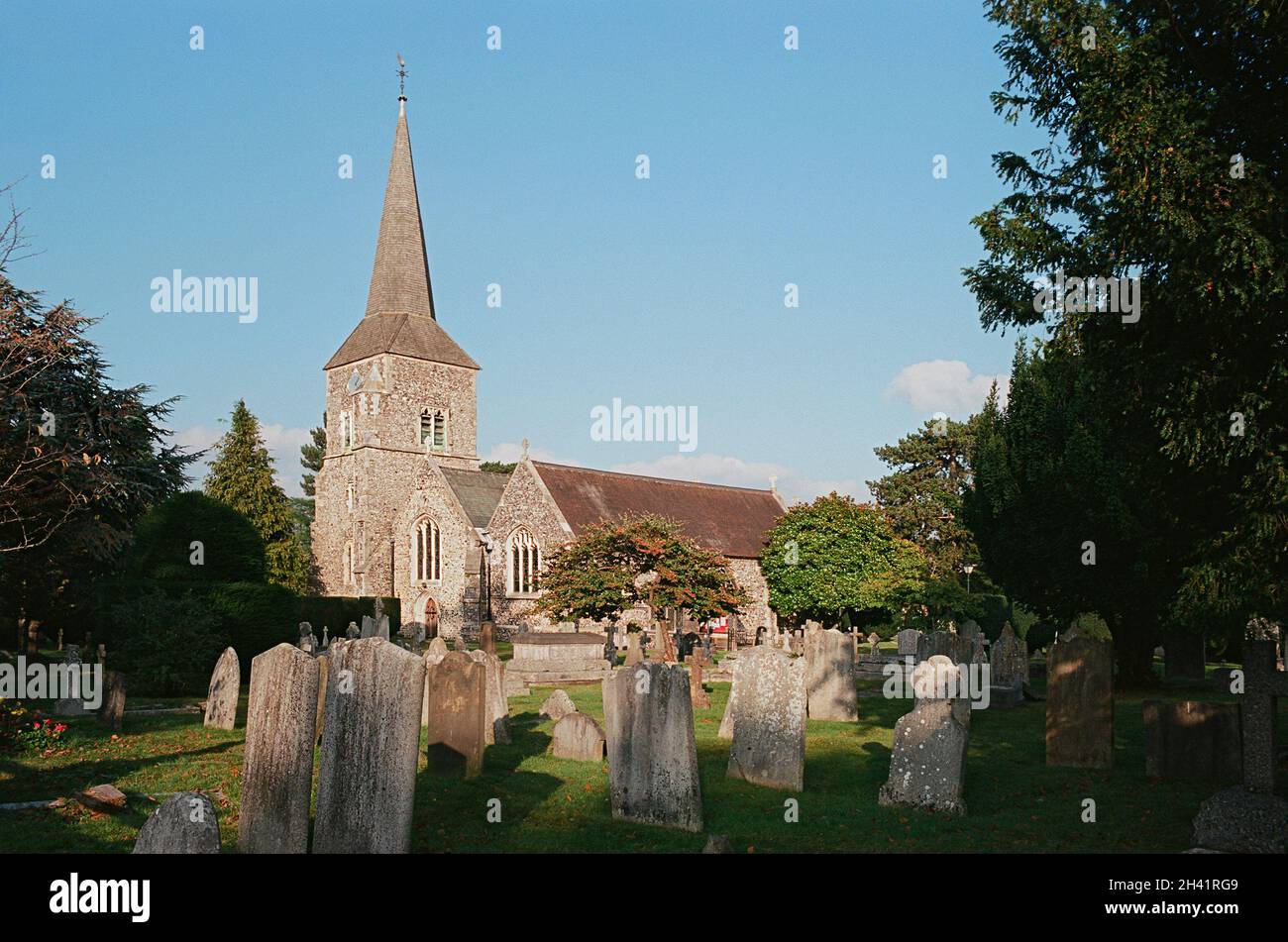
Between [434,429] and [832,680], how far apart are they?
125 feet

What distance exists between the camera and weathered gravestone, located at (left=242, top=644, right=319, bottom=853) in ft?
23.2

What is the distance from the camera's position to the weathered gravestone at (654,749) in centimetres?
861

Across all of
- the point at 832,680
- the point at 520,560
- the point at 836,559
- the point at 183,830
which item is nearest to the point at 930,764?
the point at 183,830

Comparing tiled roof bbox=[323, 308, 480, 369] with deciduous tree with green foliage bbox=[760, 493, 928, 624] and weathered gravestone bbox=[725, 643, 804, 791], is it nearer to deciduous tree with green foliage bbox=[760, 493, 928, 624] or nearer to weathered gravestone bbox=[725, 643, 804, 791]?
deciduous tree with green foliage bbox=[760, 493, 928, 624]

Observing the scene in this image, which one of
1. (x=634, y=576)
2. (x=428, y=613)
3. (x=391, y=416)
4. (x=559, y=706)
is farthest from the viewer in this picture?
(x=391, y=416)

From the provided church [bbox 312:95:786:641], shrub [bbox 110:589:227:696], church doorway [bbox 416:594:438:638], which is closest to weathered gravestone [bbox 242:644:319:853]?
shrub [bbox 110:589:227:696]

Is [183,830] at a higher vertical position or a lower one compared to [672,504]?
lower

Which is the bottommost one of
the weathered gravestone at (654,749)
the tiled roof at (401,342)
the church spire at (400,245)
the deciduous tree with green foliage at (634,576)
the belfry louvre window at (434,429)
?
the weathered gravestone at (654,749)

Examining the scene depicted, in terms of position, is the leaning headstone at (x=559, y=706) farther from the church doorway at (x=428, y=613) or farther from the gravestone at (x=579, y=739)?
the church doorway at (x=428, y=613)

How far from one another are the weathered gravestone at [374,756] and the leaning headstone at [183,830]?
6.12 feet

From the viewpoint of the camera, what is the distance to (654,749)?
8.78 metres

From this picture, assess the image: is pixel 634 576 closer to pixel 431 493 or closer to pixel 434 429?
pixel 431 493

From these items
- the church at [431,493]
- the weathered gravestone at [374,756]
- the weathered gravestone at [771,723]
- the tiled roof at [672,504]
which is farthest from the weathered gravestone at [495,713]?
the tiled roof at [672,504]
